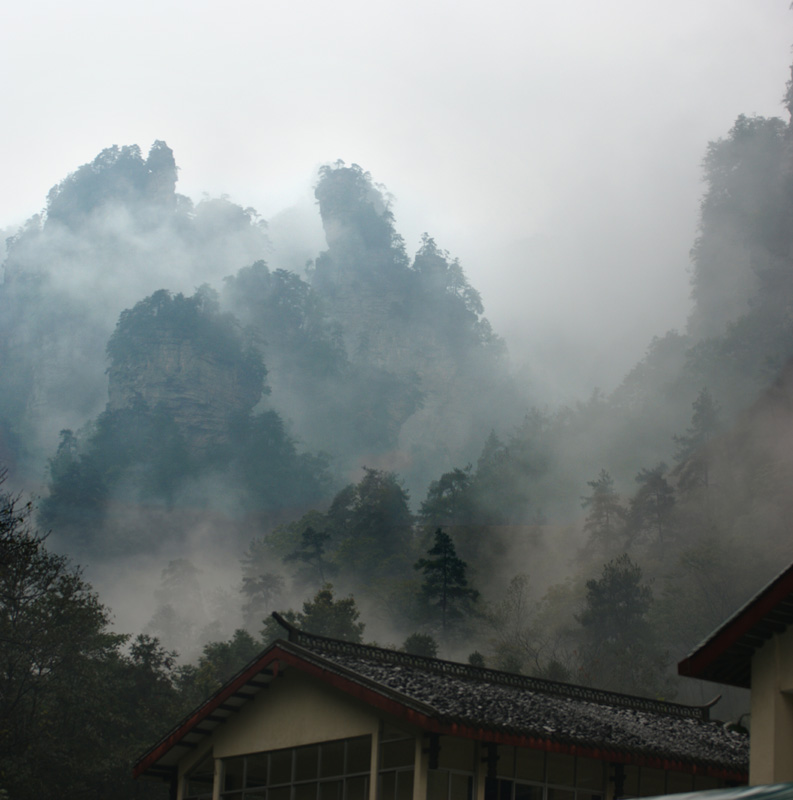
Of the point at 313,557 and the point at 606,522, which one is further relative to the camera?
the point at 606,522

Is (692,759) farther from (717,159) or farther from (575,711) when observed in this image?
(717,159)

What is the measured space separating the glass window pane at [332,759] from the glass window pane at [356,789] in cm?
31

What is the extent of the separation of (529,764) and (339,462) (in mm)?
150469

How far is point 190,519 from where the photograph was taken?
472 ft

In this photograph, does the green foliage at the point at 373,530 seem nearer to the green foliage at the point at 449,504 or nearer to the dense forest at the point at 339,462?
the dense forest at the point at 339,462

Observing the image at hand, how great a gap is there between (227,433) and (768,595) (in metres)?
148

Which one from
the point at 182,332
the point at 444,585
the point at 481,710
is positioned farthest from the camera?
the point at 182,332

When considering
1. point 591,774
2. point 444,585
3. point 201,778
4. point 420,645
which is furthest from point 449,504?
point 591,774

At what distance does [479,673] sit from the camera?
20812 mm

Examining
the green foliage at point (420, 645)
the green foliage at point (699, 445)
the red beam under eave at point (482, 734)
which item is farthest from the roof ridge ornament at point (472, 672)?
the green foliage at point (699, 445)

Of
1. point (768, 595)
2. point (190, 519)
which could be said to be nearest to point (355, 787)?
point (768, 595)

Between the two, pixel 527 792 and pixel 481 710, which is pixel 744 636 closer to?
pixel 481 710

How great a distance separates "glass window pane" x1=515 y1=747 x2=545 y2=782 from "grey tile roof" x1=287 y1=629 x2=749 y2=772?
62 centimetres

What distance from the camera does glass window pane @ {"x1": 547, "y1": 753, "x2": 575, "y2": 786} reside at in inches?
699
